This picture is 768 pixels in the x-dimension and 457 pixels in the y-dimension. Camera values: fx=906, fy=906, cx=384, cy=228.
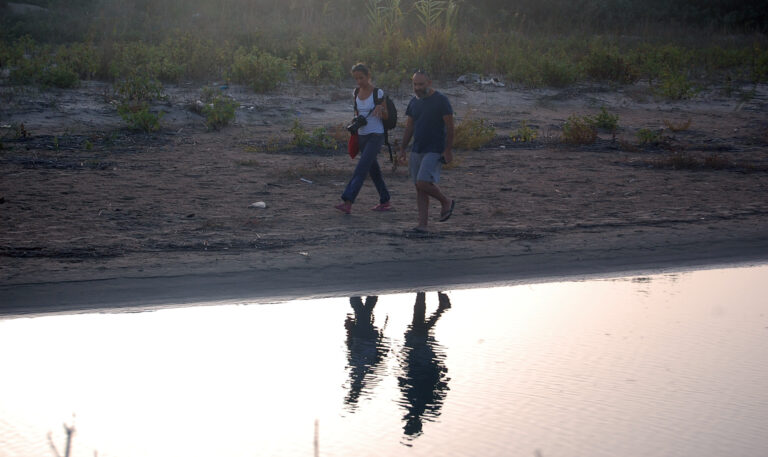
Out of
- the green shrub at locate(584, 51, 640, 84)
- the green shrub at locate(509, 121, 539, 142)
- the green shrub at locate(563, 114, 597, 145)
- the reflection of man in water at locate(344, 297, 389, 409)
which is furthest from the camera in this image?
the green shrub at locate(584, 51, 640, 84)

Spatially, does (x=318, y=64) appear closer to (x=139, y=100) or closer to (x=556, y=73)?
(x=139, y=100)

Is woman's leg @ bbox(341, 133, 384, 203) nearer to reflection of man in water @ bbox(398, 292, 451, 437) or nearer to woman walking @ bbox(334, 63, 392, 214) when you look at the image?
woman walking @ bbox(334, 63, 392, 214)

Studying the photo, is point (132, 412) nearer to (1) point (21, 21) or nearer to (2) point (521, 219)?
(2) point (521, 219)

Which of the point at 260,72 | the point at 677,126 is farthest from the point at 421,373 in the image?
the point at 677,126

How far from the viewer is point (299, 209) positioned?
10.3 m

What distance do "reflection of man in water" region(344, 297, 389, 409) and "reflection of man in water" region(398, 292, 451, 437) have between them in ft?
0.57

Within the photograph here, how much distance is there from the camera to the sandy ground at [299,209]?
764cm

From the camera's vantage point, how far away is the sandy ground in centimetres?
764

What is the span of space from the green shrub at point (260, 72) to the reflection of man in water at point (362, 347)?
10.6 m

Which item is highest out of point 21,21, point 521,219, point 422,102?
point 21,21

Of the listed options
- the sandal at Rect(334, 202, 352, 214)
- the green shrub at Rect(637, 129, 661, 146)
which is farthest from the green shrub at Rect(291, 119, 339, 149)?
the green shrub at Rect(637, 129, 661, 146)

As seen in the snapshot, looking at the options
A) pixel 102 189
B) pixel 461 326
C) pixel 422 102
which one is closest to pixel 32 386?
pixel 461 326

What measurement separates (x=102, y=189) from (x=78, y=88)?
5902 millimetres

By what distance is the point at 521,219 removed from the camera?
10195 millimetres
